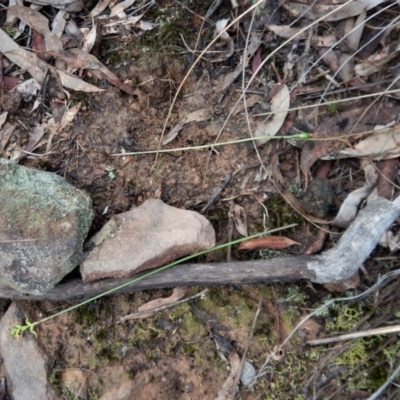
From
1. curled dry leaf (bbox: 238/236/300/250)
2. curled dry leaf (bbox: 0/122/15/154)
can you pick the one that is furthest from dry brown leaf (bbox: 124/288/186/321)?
curled dry leaf (bbox: 0/122/15/154)

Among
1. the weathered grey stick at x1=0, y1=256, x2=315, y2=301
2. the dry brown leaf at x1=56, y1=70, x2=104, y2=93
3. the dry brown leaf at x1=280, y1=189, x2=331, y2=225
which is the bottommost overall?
the weathered grey stick at x1=0, y1=256, x2=315, y2=301

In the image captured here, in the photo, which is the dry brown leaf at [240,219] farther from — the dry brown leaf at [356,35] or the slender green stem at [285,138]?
the dry brown leaf at [356,35]

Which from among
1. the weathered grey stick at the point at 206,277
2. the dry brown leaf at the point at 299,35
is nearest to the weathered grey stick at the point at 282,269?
the weathered grey stick at the point at 206,277

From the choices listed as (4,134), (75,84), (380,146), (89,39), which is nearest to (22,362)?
(4,134)

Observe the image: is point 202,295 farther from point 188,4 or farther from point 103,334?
point 188,4

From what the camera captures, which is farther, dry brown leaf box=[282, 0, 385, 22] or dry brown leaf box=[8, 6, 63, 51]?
dry brown leaf box=[8, 6, 63, 51]

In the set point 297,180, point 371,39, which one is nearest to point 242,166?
point 297,180

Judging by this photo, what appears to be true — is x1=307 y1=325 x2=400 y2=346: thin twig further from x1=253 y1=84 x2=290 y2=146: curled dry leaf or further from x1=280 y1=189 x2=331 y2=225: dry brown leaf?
x1=253 y1=84 x2=290 y2=146: curled dry leaf
